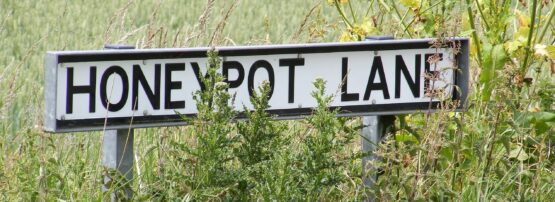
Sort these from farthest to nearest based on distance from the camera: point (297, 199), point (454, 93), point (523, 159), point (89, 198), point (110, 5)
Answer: point (110, 5) < point (523, 159) < point (454, 93) < point (89, 198) < point (297, 199)

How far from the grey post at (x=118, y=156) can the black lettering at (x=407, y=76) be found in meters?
0.74

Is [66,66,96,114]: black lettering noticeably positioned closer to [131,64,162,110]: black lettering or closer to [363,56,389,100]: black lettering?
Result: [131,64,162,110]: black lettering

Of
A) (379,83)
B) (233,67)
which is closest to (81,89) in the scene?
(233,67)

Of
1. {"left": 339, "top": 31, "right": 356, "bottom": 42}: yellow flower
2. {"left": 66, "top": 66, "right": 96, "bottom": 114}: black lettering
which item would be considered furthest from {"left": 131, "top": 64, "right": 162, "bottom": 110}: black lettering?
{"left": 339, "top": 31, "right": 356, "bottom": 42}: yellow flower

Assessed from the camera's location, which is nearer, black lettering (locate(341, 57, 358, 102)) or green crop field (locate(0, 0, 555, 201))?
green crop field (locate(0, 0, 555, 201))

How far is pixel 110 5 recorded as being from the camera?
8.52 meters

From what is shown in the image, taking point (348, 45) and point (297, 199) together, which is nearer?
point (297, 199)

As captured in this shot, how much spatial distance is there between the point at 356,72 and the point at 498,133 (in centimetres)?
63

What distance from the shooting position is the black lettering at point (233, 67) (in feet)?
8.91

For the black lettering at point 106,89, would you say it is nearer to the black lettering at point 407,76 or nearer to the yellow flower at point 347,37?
the black lettering at point 407,76

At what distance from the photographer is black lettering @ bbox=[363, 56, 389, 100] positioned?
2.89 metres

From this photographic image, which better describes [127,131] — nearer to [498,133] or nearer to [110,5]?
[498,133]

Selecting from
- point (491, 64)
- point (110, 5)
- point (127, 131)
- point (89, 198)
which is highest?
point (110, 5)

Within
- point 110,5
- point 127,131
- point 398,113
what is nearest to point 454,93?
point 398,113
